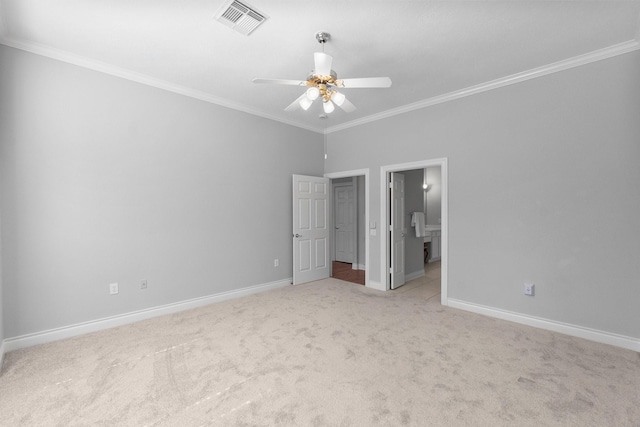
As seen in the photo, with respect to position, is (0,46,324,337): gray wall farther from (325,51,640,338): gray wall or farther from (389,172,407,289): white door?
(325,51,640,338): gray wall

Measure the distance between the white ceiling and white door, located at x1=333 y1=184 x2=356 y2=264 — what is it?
3748 mm

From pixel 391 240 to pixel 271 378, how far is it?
3.05 metres

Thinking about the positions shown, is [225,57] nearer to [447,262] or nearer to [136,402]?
[136,402]

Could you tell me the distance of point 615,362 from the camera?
242cm

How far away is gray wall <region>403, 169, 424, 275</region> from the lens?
529 cm

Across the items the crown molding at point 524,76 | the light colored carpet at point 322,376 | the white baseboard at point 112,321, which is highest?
the crown molding at point 524,76

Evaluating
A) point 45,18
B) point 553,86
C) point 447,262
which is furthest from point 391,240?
point 45,18

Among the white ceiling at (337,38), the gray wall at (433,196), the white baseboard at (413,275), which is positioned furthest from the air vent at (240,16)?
the gray wall at (433,196)

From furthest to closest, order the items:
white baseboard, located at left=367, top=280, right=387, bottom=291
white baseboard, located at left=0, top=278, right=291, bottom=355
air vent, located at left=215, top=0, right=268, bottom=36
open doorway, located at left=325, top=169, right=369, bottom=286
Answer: open doorway, located at left=325, top=169, right=369, bottom=286, white baseboard, located at left=367, top=280, right=387, bottom=291, white baseboard, located at left=0, top=278, right=291, bottom=355, air vent, located at left=215, top=0, right=268, bottom=36

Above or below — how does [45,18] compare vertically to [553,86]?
above

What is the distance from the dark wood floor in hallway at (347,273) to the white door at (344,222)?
21 centimetres

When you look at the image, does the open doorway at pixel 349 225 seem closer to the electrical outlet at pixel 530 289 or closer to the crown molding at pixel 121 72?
the crown molding at pixel 121 72

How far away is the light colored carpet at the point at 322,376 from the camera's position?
1.79 meters

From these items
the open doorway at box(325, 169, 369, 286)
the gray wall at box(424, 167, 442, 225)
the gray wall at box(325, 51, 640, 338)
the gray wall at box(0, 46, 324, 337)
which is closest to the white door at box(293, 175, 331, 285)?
the gray wall at box(0, 46, 324, 337)
